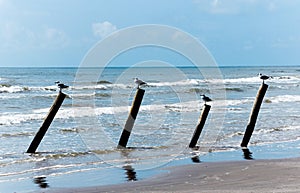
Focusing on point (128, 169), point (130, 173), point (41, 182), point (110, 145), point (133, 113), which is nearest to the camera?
point (41, 182)

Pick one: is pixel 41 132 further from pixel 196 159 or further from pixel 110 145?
pixel 196 159

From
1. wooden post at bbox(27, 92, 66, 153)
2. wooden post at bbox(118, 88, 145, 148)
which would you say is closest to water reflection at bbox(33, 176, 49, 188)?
wooden post at bbox(27, 92, 66, 153)

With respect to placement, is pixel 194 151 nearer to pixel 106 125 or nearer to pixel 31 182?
pixel 31 182

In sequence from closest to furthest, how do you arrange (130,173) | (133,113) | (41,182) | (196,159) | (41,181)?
(41,182)
(41,181)
(130,173)
(196,159)
(133,113)

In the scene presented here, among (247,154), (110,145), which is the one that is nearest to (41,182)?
(110,145)

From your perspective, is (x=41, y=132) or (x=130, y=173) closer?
(x=130, y=173)

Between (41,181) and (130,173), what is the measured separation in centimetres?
195

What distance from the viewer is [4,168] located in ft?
38.4

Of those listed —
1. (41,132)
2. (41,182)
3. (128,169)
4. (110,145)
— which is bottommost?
(41,182)

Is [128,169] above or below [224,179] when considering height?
above

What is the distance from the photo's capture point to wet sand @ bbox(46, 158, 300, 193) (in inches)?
338

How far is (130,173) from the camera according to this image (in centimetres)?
1080

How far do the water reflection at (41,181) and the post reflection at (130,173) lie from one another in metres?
1.69

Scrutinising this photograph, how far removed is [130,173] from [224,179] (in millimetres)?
2272
